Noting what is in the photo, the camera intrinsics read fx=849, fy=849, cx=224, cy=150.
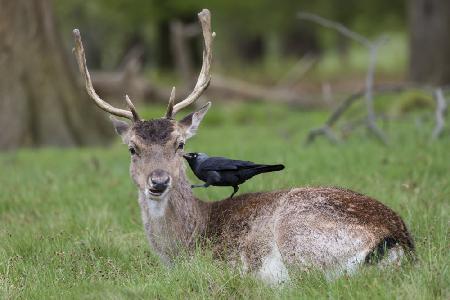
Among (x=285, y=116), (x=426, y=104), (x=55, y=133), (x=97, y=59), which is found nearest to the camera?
(x=55, y=133)

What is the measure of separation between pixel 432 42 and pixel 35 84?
891 cm

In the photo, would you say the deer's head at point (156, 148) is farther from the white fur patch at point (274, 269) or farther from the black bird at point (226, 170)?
the white fur patch at point (274, 269)

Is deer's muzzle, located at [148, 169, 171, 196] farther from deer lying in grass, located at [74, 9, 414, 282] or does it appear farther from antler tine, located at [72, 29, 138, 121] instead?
antler tine, located at [72, 29, 138, 121]

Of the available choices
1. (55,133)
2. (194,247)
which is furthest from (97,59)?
(194,247)

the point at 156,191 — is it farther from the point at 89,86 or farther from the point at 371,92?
the point at 371,92

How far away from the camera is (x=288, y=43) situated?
43.9 meters

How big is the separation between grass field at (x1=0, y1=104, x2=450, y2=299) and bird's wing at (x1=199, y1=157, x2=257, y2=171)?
1.95 feet

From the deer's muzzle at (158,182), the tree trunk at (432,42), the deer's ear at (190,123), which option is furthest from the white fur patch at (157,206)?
the tree trunk at (432,42)

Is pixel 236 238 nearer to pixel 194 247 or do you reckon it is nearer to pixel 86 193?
pixel 194 247

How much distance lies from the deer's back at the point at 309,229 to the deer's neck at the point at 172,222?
6.8 inches

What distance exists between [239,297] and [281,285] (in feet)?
0.85

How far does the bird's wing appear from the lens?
5.82 meters

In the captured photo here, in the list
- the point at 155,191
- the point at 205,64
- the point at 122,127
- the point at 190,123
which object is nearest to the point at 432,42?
the point at 205,64

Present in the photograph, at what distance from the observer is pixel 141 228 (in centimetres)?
695
